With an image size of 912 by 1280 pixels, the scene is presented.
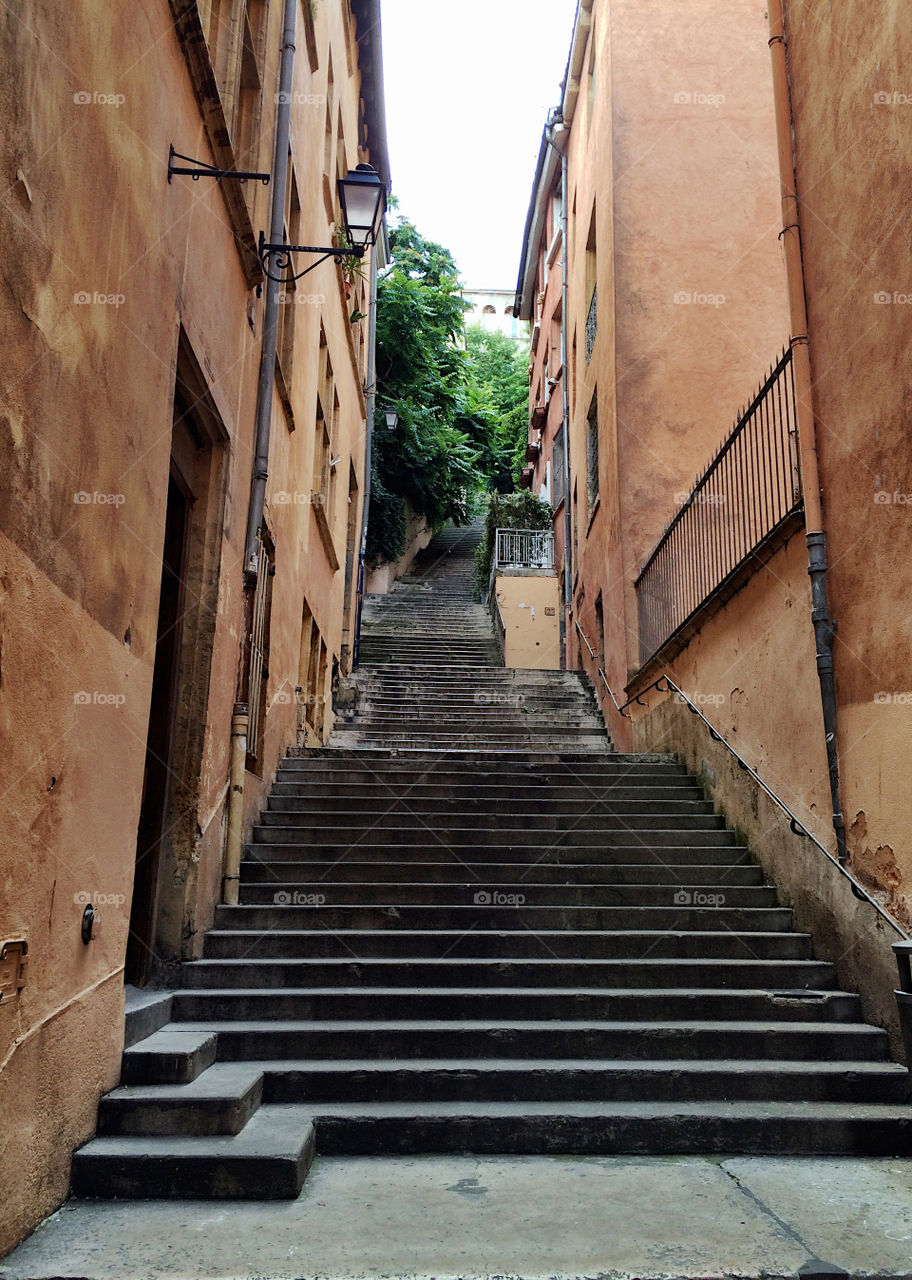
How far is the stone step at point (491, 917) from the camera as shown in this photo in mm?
6227

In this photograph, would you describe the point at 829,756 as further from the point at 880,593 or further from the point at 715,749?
the point at 715,749

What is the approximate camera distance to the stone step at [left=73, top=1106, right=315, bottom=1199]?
3600 mm

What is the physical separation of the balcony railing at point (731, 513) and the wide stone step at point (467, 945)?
9.51 feet

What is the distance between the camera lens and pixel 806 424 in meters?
6.59

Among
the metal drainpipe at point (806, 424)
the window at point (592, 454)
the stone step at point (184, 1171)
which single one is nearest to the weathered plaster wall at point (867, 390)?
the metal drainpipe at point (806, 424)

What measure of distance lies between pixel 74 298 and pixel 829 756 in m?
4.86

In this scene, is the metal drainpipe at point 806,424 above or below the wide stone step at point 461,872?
above
